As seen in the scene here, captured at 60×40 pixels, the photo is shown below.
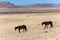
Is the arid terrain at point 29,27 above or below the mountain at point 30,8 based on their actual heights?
below

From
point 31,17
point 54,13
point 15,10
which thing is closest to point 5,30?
point 31,17

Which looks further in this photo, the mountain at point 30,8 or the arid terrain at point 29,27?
the mountain at point 30,8

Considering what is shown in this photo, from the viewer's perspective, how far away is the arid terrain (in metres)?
7.11

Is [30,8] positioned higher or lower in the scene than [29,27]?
higher

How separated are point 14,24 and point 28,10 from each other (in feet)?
7.61

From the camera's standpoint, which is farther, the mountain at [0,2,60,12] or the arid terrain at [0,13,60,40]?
the mountain at [0,2,60,12]

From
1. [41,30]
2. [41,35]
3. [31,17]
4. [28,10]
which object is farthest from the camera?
[28,10]

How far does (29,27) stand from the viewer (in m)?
8.61

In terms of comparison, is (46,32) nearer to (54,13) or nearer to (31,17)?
(31,17)

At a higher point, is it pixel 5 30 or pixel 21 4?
pixel 21 4

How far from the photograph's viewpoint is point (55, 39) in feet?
22.2

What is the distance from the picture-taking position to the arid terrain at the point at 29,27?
7109mm

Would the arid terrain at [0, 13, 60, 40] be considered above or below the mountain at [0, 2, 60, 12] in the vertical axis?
below

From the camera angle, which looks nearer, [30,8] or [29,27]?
[29,27]
